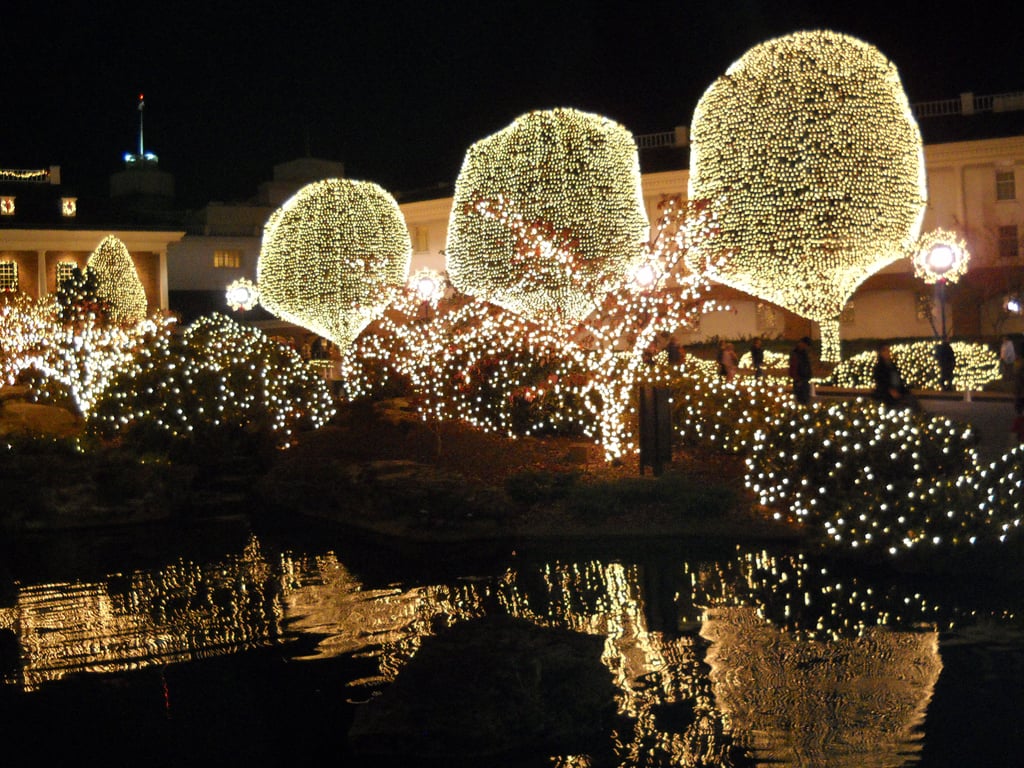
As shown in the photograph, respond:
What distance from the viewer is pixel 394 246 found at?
33.9 meters

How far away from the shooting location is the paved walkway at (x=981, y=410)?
1664 cm

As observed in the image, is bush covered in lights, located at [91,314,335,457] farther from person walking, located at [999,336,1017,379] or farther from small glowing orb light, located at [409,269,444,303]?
person walking, located at [999,336,1017,379]

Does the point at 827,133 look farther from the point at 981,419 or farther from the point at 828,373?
the point at 981,419

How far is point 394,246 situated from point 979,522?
25109 millimetres

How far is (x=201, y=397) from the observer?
19.3m

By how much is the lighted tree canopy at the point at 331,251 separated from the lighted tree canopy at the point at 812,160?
1007cm

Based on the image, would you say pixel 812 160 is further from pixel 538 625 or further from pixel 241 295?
pixel 538 625

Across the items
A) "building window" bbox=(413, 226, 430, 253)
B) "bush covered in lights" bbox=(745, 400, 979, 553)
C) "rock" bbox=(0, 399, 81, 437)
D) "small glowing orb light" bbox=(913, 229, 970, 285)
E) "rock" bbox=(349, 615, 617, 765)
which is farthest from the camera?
"building window" bbox=(413, 226, 430, 253)

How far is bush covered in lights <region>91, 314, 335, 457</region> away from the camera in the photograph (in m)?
19.0

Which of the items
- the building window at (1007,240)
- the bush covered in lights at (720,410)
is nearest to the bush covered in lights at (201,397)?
the bush covered in lights at (720,410)

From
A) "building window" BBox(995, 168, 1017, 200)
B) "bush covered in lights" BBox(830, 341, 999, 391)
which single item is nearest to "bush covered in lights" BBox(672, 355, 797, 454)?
"bush covered in lights" BBox(830, 341, 999, 391)

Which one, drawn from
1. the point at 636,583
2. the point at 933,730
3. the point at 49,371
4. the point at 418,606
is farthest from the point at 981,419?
the point at 49,371

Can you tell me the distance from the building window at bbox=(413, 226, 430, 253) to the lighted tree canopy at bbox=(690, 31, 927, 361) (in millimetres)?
23155

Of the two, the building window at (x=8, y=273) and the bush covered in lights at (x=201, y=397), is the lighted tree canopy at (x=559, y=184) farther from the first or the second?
the building window at (x=8, y=273)
